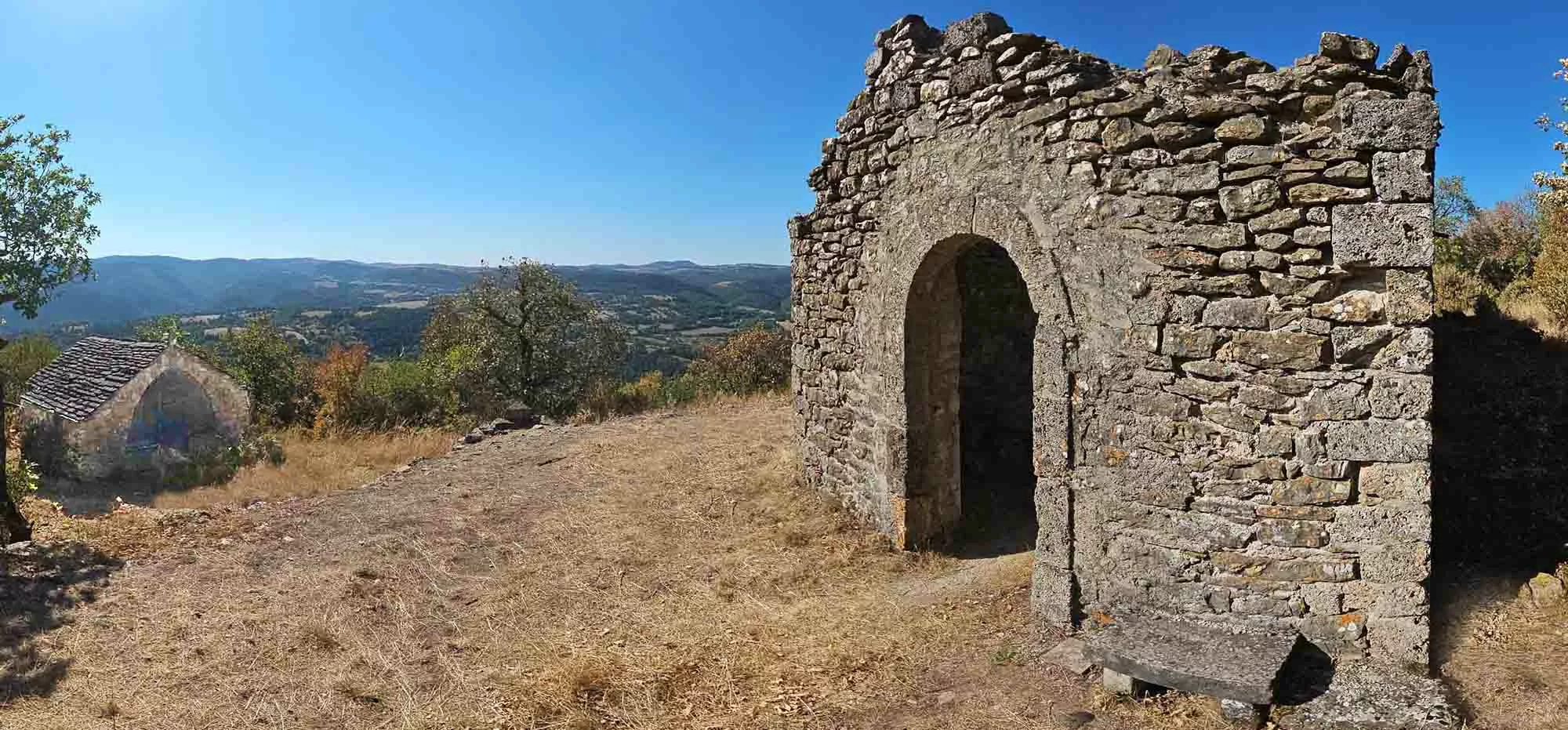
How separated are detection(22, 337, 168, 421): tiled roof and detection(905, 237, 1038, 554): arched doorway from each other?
14821 millimetres

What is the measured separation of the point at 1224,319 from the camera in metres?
4.61

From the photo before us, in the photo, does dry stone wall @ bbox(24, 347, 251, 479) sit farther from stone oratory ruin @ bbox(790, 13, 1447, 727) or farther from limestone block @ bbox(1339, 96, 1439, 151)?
limestone block @ bbox(1339, 96, 1439, 151)

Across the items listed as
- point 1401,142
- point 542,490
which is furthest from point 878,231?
point 542,490

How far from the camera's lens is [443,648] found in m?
6.05

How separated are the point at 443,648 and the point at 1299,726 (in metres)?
5.40

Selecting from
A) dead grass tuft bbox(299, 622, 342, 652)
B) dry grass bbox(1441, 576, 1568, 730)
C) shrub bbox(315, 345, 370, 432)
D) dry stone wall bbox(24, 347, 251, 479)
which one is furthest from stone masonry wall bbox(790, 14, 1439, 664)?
shrub bbox(315, 345, 370, 432)

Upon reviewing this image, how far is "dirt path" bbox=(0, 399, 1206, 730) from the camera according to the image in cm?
484

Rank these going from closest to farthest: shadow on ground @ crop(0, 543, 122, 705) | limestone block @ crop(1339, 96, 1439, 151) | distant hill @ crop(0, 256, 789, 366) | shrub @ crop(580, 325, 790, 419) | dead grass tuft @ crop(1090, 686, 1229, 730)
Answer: dead grass tuft @ crop(1090, 686, 1229, 730), limestone block @ crop(1339, 96, 1439, 151), shadow on ground @ crop(0, 543, 122, 705), shrub @ crop(580, 325, 790, 419), distant hill @ crop(0, 256, 789, 366)

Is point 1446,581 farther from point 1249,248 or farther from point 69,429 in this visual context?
point 69,429

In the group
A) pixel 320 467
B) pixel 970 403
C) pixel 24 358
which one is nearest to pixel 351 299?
pixel 24 358

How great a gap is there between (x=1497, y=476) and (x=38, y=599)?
11.0 m

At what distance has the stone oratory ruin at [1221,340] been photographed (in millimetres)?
4234

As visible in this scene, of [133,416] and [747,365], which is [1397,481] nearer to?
[747,365]

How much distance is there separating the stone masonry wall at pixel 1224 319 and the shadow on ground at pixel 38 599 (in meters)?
6.92
